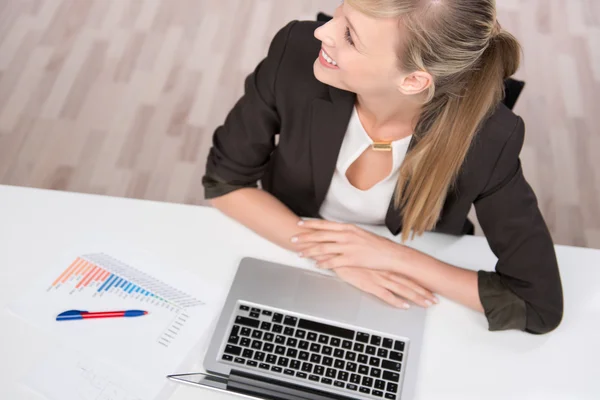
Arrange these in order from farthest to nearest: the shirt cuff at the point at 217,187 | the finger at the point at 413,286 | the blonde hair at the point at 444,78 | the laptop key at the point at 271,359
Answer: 1. the shirt cuff at the point at 217,187
2. the finger at the point at 413,286
3. the laptop key at the point at 271,359
4. the blonde hair at the point at 444,78

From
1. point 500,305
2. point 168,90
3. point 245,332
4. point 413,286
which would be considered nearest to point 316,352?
point 245,332

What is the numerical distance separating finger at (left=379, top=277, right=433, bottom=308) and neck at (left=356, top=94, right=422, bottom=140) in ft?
0.94

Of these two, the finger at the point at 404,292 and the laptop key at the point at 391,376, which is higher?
the finger at the point at 404,292

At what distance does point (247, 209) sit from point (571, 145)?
1.61m

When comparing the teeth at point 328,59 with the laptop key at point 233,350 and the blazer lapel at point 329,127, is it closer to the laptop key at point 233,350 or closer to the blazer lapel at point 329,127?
the blazer lapel at point 329,127

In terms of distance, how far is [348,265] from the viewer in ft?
4.06

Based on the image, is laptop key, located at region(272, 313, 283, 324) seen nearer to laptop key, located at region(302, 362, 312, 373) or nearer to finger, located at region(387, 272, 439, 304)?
laptop key, located at region(302, 362, 312, 373)

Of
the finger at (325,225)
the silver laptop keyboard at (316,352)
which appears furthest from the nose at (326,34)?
the silver laptop keyboard at (316,352)

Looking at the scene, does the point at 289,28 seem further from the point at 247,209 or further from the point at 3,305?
the point at 3,305

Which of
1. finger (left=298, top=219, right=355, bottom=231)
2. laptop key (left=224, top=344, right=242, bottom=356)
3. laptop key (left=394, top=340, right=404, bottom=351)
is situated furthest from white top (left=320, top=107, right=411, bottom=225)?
laptop key (left=224, top=344, right=242, bottom=356)

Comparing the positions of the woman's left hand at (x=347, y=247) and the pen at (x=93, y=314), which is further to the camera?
the woman's left hand at (x=347, y=247)

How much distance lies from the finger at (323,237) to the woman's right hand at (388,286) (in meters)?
0.06

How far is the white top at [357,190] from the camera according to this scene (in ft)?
4.25

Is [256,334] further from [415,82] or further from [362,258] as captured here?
[415,82]
